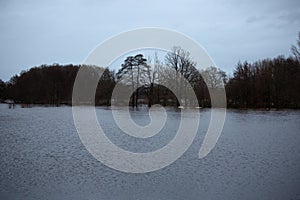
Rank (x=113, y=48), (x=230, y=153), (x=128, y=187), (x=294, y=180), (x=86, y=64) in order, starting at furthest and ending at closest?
(x=86, y=64), (x=113, y=48), (x=230, y=153), (x=294, y=180), (x=128, y=187)

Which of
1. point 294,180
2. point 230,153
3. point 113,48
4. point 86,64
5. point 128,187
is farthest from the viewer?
point 86,64

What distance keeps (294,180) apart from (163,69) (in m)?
62.0

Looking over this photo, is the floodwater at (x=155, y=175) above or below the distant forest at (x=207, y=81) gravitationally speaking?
below

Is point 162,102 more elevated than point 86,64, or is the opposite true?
point 86,64

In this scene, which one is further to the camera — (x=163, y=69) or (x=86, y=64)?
(x=86, y=64)

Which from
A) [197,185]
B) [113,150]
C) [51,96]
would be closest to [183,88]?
[51,96]

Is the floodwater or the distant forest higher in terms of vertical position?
the distant forest

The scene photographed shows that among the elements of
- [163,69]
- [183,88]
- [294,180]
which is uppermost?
[163,69]

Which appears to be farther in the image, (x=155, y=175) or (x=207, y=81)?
(x=207, y=81)

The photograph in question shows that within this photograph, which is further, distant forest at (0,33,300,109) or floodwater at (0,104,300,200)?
distant forest at (0,33,300,109)

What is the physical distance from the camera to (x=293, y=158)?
Result: 10641mm

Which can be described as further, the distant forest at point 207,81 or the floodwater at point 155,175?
the distant forest at point 207,81

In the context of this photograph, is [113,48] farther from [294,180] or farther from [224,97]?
[224,97]

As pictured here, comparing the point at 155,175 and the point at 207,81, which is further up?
the point at 207,81
